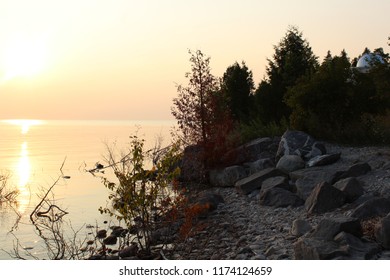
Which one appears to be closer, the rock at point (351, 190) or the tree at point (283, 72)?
the rock at point (351, 190)

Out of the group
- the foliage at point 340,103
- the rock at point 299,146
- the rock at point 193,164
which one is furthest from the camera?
the foliage at point 340,103

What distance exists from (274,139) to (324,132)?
2219 millimetres

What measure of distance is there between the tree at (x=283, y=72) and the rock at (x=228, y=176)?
858 centimetres

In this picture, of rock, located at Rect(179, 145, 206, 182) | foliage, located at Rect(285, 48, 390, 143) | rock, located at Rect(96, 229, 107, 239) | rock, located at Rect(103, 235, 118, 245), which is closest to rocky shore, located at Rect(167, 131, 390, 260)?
rock, located at Rect(179, 145, 206, 182)

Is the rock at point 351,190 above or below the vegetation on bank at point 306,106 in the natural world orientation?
below

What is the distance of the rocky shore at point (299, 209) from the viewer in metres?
7.28

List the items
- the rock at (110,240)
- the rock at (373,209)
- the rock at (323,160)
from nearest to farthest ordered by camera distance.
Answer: the rock at (373,209) < the rock at (110,240) < the rock at (323,160)

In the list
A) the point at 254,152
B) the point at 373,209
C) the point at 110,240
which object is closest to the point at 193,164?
the point at 254,152

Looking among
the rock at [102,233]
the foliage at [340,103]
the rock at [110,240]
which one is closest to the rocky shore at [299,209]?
the rock at [110,240]

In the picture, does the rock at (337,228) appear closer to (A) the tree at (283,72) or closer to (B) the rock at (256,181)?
(B) the rock at (256,181)

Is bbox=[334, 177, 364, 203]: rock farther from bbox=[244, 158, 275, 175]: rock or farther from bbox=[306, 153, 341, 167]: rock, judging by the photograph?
bbox=[244, 158, 275, 175]: rock

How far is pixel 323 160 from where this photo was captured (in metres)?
14.1

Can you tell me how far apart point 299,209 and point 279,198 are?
0.80m

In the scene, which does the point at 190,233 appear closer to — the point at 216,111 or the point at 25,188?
the point at 216,111
